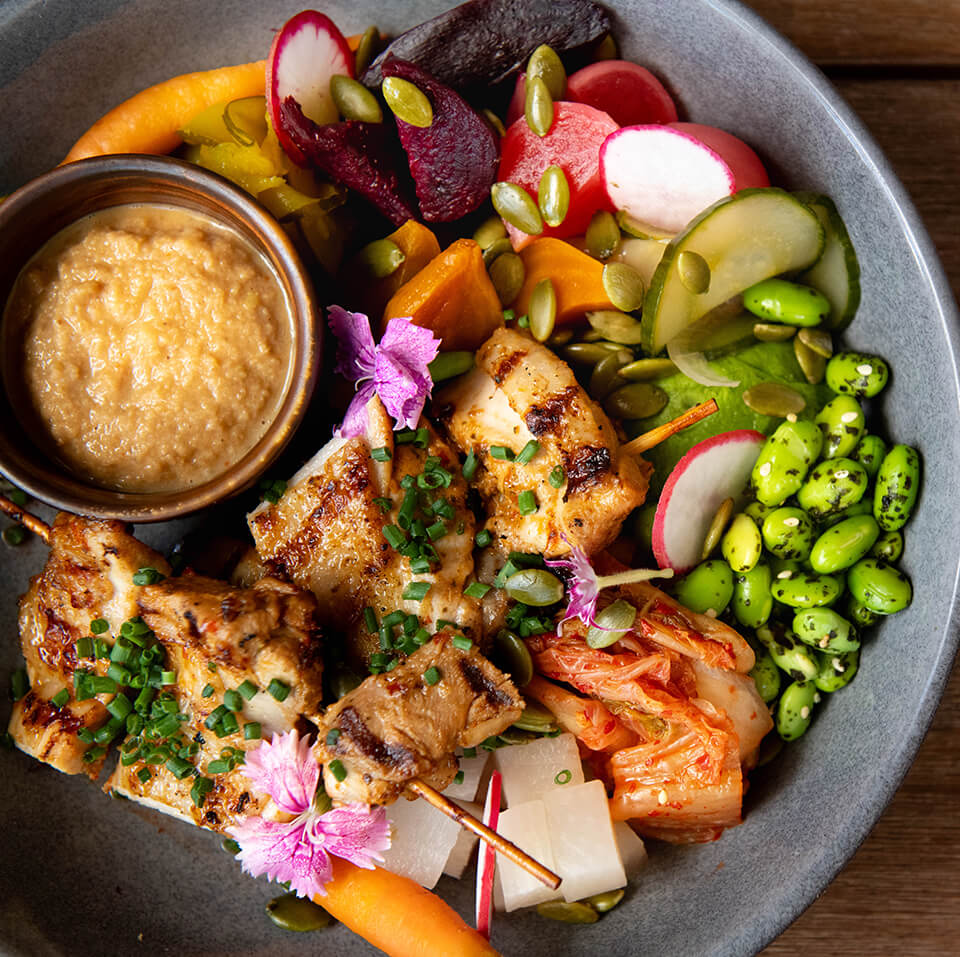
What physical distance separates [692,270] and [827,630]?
1071 millimetres

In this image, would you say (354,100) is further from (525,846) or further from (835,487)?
(525,846)

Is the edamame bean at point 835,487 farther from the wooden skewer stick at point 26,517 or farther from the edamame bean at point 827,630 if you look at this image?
the wooden skewer stick at point 26,517

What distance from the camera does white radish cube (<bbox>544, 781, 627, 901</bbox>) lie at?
8.09 feet

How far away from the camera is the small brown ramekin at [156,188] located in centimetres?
227

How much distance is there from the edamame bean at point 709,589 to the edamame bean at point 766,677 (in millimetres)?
210

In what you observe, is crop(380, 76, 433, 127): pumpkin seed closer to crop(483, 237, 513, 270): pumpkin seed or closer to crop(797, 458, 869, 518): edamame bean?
crop(483, 237, 513, 270): pumpkin seed

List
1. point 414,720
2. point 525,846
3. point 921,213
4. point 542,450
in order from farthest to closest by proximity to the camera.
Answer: point 921,213 → point 525,846 → point 542,450 → point 414,720

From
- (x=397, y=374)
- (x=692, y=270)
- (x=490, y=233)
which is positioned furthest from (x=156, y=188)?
(x=692, y=270)

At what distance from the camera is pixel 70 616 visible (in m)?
2.38

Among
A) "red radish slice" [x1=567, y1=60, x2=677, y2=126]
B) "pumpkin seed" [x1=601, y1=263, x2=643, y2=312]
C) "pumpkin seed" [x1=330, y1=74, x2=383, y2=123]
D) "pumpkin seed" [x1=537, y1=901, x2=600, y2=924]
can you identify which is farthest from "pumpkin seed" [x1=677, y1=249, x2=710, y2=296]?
"pumpkin seed" [x1=537, y1=901, x2=600, y2=924]

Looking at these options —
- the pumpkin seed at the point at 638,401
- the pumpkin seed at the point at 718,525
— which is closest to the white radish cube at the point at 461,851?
the pumpkin seed at the point at 718,525

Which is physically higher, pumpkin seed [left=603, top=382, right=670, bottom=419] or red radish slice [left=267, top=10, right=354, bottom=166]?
red radish slice [left=267, top=10, right=354, bottom=166]

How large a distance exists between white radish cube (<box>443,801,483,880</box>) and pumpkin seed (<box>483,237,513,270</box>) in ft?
5.36

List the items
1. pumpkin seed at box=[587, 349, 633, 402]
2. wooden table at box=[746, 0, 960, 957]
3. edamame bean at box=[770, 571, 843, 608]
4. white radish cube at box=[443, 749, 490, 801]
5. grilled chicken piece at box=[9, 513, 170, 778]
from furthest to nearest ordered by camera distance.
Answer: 1. wooden table at box=[746, 0, 960, 957]
2. pumpkin seed at box=[587, 349, 633, 402]
3. white radish cube at box=[443, 749, 490, 801]
4. edamame bean at box=[770, 571, 843, 608]
5. grilled chicken piece at box=[9, 513, 170, 778]
